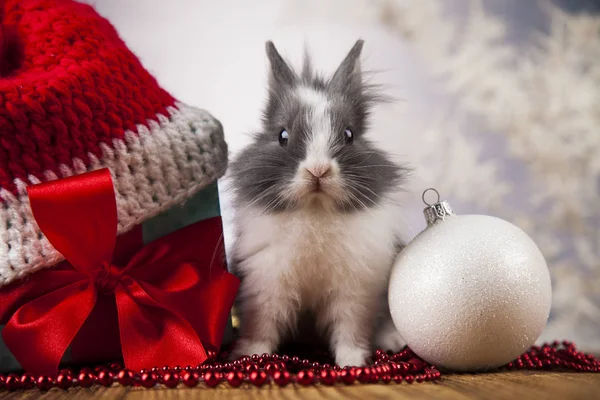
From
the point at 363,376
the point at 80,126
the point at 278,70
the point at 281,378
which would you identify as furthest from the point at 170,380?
the point at 278,70

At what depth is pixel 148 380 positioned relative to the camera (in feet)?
2.17

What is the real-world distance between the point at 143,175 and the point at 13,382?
0.32 meters

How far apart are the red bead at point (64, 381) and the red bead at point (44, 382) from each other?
0.01 meters

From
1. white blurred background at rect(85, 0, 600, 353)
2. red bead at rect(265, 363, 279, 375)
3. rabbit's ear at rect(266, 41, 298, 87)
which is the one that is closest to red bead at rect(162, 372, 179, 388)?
red bead at rect(265, 363, 279, 375)

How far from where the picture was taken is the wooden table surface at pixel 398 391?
0.60 metres

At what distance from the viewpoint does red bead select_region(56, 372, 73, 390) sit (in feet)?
2.21

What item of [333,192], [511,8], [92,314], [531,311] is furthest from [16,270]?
[511,8]

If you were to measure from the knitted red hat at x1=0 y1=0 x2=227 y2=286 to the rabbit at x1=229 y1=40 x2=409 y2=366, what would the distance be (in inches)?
4.4

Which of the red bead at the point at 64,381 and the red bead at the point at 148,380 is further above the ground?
the red bead at the point at 148,380

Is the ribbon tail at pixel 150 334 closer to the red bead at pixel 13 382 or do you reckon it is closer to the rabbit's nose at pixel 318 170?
the red bead at pixel 13 382

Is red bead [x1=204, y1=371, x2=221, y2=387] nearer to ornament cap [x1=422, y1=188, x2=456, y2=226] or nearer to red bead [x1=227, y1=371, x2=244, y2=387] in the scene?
red bead [x1=227, y1=371, x2=244, y2=387]

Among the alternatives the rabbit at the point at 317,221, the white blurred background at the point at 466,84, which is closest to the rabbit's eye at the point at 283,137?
the rabbit at the point at 317,221

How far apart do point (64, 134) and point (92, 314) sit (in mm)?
271

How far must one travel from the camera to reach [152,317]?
791 millimetres
